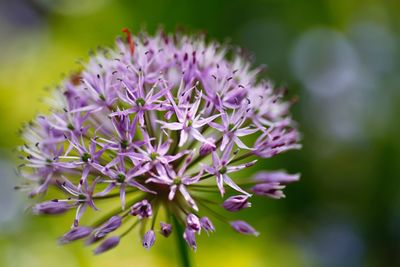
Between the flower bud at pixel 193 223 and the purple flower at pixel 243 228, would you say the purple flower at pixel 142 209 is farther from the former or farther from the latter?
the purple flower at pixel 243 228

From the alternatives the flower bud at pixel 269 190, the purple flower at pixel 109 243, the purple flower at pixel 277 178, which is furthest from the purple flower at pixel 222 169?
the purple flower at pixel 109 243

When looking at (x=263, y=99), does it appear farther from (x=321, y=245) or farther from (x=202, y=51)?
(x=321, y=245)

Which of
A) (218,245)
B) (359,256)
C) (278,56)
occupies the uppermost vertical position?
(278,56)

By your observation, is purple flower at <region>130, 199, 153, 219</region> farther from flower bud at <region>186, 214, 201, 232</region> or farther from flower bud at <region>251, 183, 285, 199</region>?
flower bud at <region>251, 183, 285, 199</region>

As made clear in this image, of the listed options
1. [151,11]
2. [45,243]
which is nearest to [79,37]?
[151,11]

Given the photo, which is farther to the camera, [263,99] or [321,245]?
[321,245]
